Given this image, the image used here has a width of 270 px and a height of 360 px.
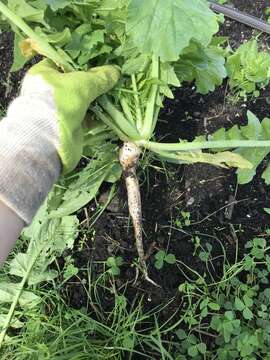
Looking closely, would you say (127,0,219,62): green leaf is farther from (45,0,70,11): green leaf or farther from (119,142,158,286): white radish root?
(119,142,158,286): white radish root

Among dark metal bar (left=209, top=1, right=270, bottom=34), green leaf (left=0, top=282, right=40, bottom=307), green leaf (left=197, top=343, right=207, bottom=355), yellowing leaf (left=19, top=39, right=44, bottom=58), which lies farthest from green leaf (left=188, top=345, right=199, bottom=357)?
dark metal bar (left=209, top=1, right=270, bottom=34)

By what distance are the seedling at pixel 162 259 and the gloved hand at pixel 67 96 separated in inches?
24.2

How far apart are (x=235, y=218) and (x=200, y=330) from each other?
375 millimetres

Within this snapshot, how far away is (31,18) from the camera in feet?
4.43

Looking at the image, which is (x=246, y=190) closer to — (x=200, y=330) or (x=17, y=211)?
(x=200, y=330)

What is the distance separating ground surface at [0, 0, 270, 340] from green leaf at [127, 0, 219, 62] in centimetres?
63

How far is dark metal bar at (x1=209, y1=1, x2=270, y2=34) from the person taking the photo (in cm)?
191

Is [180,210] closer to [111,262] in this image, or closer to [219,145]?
[111,262]

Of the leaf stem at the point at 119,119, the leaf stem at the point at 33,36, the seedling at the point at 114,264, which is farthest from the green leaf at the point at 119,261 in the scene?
the leaf stem at the point at 33,36

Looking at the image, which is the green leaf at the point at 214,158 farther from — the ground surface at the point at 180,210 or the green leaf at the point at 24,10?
the green leaf at the point at 24,10

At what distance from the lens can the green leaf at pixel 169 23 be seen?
1217mm

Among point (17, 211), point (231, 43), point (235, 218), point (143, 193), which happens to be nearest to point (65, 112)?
point (17, 211)

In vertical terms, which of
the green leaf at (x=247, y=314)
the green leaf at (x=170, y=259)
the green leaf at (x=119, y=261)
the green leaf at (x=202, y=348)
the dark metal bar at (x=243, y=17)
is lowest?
the green leaf at (x=247, y=314)

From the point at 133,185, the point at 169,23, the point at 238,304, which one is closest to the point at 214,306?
the point at 238,304
